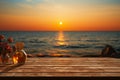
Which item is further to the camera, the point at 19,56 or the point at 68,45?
the point at 68,45

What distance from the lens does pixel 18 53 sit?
3697 millimetres

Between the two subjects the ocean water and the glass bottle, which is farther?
the ocean water

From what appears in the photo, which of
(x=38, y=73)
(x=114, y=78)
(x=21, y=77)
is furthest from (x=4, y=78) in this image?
(x=114, y=78)

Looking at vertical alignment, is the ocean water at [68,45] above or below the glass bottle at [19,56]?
below

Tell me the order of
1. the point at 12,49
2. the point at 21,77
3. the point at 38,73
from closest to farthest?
the point at 21,77, the point at 38,73, the point at 12,49

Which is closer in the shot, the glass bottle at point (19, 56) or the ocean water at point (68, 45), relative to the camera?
the glass bottle at point (19, 56)

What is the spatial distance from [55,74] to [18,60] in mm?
1195

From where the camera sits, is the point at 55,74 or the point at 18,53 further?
the point at 18,53

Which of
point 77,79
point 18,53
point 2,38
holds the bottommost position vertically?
point 77,79

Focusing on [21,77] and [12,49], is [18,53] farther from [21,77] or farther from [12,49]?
[21,77]

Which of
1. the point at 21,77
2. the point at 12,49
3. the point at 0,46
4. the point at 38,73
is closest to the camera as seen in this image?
the point at 21,77

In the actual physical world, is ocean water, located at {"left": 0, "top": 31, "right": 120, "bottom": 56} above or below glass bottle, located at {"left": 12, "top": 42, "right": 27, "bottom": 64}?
below

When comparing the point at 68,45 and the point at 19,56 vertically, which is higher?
the point at 19,56

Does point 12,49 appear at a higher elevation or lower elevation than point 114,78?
higher
